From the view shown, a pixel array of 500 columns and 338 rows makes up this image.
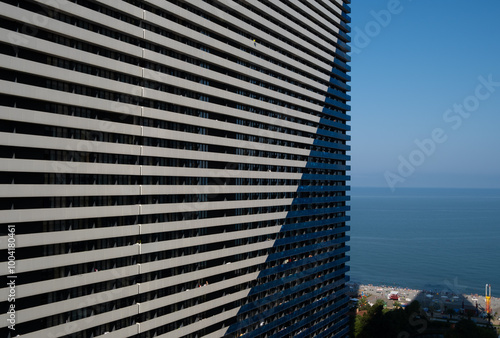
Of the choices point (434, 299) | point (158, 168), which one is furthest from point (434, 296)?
point (158, 168)

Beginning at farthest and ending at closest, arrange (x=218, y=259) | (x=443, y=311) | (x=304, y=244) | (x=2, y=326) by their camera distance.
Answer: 1. (x=443, y=311)
2. (x=304, y=244)
3. (x=218, y=259)
4. (x=2, y=326)

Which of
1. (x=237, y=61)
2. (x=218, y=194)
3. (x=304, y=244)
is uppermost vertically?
(x=237, y=61)

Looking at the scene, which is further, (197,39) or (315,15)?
(315,15)

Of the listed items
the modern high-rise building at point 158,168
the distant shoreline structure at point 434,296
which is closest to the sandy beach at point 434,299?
the distant shoreline structure at point 434,296

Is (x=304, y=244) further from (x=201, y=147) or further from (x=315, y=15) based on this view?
(x=315, y=15)

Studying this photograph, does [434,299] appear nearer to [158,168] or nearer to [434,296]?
[434,296]

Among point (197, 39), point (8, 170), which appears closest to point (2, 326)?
point (8, 170)

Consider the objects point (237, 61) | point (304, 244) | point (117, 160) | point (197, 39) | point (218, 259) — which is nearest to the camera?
point (117, 160)

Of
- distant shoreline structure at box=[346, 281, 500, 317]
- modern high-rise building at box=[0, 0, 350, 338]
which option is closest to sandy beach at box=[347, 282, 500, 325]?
distant shoreline structure at box=[346, 281, 500, 317]
